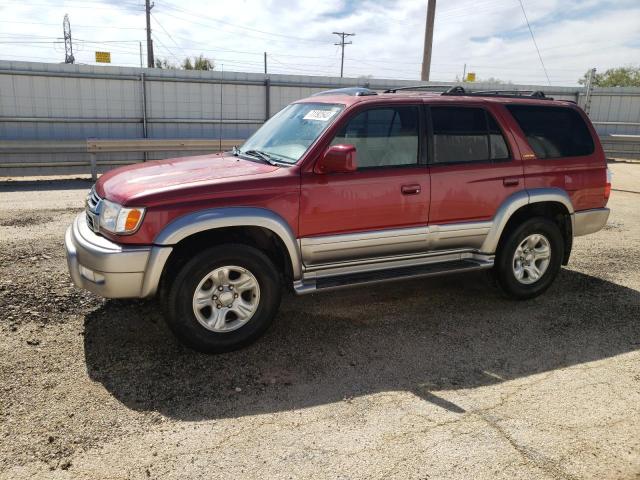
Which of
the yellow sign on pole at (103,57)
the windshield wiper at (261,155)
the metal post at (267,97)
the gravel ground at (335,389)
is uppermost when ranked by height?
the yellow sign on pole at (103,57)

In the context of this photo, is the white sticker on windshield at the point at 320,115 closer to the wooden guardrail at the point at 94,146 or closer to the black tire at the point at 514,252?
the black tire at the point at 514,252

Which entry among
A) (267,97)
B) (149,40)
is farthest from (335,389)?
(149,40)

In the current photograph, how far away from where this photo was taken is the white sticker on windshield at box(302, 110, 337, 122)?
14.8ft

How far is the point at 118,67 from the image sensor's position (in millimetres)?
14680

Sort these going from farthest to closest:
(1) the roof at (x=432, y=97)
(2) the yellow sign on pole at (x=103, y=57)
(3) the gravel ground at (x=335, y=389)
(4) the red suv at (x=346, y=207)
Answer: (2) the yellow sign on pole at (x=103, y=57) < (1) the roof at (x=432, y=97) < (4) the red suv at (x=346, y=207) < (3) the gravel ground at (x=335, y=389)

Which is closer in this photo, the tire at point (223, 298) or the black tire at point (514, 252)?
the tire at point (223, 298)

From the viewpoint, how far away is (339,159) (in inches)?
159

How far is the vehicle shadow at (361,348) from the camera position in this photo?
3539 millimetres

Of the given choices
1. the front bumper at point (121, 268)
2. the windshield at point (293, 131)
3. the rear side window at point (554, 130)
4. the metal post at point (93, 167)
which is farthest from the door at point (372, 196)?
the metal post at point (93, 167)

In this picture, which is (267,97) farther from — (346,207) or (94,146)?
(346,207)

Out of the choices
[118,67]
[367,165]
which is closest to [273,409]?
[367,165]

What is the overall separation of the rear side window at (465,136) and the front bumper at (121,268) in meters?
2.52

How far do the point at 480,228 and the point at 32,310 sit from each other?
401 centimetres

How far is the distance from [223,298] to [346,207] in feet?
3.93
